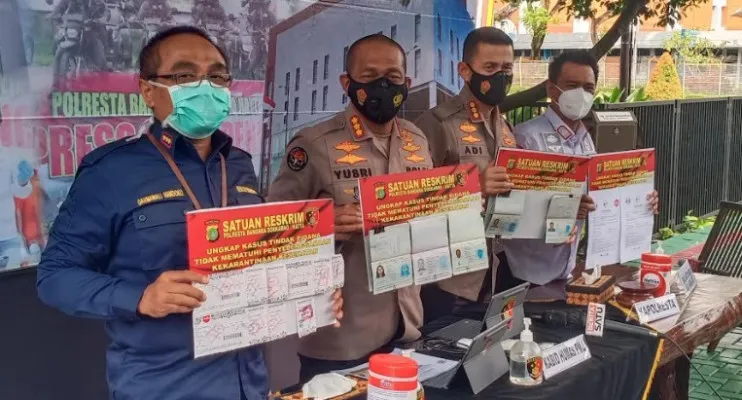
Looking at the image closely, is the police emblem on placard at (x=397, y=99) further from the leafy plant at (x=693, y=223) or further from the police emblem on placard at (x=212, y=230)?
the leafy plant at (x=693, y=223)

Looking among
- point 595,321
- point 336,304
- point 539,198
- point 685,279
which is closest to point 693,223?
point 685,279

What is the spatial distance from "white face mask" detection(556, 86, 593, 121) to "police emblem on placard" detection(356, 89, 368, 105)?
1289mm

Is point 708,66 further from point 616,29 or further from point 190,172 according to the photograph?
point 190,172

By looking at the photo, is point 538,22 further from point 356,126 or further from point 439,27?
point 356,126

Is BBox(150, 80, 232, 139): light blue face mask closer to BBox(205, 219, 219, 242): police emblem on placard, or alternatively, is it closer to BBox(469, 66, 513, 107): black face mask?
BBox(205, 219, 219, 242): police emblem on placard

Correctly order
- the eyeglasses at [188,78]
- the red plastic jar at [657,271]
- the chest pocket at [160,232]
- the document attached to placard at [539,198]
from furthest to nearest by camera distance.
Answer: the red plastic jar at [657,271] < the document attached to placard at [539,198] < the eyeglasses at [188,78] < the chest pocket at [160,232]

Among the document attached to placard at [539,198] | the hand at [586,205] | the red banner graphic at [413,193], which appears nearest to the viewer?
the red banner graphic at [413,193]

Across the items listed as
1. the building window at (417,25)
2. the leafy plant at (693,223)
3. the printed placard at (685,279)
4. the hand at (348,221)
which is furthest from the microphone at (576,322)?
the leafy plant at (693,223)

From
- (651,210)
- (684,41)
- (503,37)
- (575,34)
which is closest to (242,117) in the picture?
(503,37)

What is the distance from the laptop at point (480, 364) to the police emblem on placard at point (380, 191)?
56 cm

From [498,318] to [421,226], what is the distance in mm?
420

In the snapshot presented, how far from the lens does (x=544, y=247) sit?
3.66 m

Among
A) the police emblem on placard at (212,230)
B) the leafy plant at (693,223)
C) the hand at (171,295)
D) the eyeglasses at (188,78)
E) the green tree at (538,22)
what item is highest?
the green tree at (538,22)

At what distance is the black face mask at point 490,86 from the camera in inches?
139
